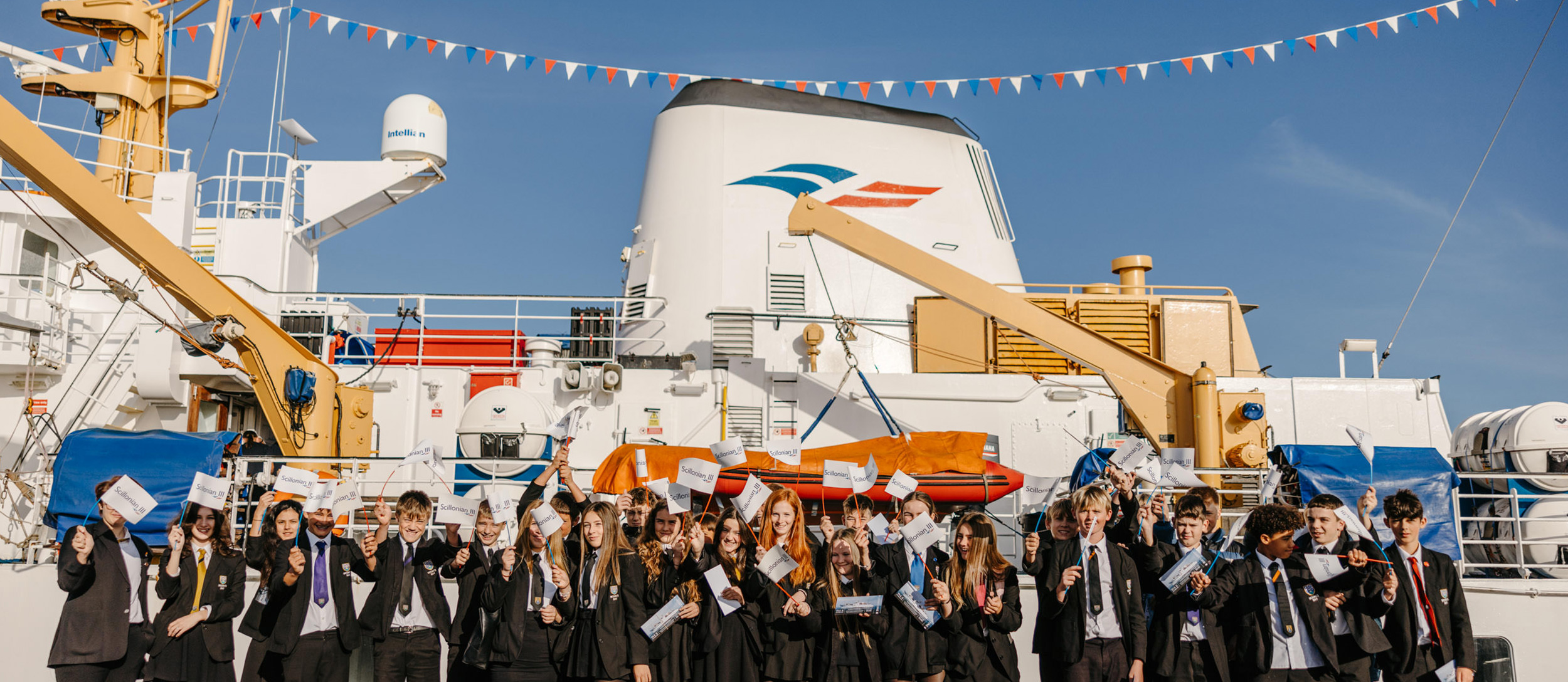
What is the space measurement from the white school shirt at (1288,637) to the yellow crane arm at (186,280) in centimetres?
842

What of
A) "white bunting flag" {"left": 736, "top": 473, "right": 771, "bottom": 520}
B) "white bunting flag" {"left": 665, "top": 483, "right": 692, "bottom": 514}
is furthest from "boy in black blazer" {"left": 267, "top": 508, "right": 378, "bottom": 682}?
"white bunting flag" {"left": 736, "top": 473, "right": 771, "bottom": 520}

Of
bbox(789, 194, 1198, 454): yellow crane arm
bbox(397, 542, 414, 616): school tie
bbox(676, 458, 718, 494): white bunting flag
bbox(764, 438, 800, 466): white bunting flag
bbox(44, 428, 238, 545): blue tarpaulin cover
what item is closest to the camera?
bbox(397, 542, 414, 616): school tie

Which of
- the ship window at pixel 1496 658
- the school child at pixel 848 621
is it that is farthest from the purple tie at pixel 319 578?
the ship window at pixel 1496 658

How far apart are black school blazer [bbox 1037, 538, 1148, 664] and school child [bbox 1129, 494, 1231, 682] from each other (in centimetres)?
11

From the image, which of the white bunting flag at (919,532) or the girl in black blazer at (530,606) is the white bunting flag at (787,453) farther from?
the girl in black blazer at (530,606)

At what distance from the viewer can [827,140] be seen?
47.3 feet

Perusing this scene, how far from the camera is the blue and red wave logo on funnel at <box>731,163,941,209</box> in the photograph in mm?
14109

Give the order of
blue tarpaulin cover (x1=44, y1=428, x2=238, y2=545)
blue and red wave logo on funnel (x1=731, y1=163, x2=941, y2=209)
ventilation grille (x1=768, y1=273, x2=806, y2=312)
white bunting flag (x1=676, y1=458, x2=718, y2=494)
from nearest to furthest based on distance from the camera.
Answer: white bunting flag (x1=676, y1=458, x2=718, y2=494), blue tarpaulin cover (x1=44, y1=428, x2=238, y2=545), ventilation grille (x1=768, y1=273, x2=806, y2=312), blue and red wave logo on funnel (x1=731, y1=163, x2=941, y2=209)

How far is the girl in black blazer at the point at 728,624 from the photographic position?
5.72 metres

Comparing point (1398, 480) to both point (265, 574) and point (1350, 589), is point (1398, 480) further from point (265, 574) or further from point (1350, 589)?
point (265, 574)

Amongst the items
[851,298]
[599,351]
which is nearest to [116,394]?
[599,351]

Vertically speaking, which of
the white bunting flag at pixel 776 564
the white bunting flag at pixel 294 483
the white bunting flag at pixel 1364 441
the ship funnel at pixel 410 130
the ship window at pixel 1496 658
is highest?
the ship funnel at pixel 410 130

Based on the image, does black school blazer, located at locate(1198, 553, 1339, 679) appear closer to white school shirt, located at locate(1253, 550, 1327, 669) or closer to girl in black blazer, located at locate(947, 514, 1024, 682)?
white school shirt, located at locate(1253, 550, 1327, 669)

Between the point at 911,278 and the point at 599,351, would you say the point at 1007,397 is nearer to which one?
the point at 911,278
